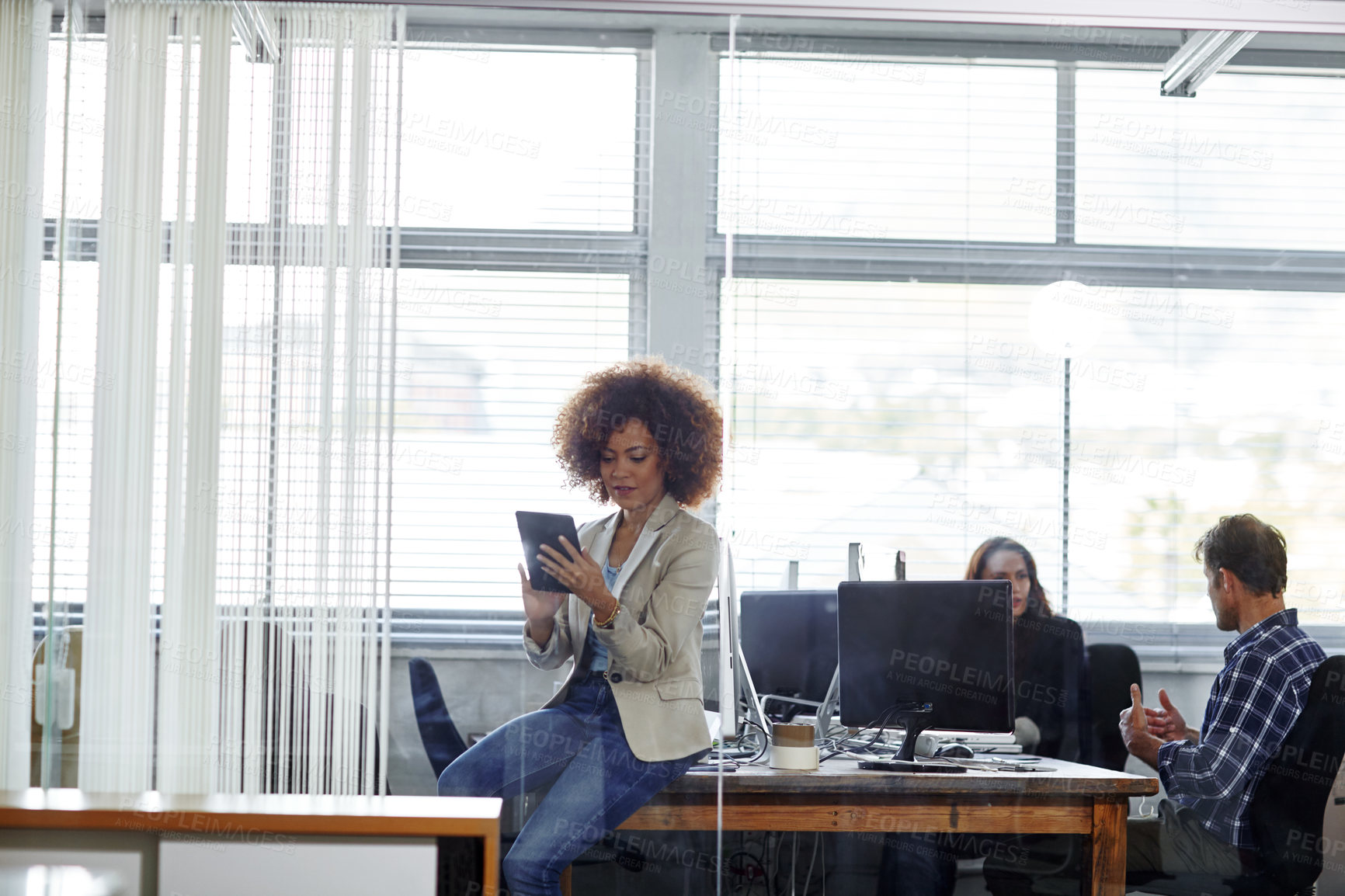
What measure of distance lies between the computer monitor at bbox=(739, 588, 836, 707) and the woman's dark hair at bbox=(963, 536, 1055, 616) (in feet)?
1.18

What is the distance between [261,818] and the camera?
2201 mm

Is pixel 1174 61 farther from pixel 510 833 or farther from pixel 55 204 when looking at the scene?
pixel 55 204

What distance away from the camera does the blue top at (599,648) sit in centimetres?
246

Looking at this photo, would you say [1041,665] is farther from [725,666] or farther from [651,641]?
[651,641]

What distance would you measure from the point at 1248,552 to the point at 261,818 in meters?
2.35

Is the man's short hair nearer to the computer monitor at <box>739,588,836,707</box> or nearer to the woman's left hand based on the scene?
the computer monitor at <box>739,588,836,707</box>

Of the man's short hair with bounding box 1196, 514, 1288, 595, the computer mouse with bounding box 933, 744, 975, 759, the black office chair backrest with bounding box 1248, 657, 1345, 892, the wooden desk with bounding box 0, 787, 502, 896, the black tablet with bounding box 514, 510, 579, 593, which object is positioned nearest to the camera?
the wooden desk with bounding box 0, 787, 502, 896

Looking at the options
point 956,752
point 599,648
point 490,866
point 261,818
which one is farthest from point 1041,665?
point 261,818

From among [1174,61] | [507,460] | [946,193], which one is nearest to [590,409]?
[507,460]

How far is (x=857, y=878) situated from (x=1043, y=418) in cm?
117

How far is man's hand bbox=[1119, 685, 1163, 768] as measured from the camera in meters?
2.65

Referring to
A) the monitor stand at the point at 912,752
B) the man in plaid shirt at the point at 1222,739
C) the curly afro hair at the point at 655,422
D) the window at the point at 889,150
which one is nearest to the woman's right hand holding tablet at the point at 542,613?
the curly afro hair at the point at 655,422

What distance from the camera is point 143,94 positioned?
8.21ft

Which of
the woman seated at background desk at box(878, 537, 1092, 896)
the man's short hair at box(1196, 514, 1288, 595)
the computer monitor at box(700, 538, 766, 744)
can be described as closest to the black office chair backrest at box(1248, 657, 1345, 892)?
the man's short hair at box(1196, 514, 1288, 595)
